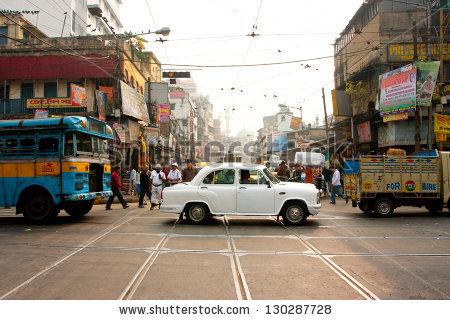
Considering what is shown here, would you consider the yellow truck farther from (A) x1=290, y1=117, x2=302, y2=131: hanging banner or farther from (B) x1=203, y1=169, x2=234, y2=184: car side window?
(A) x1=290, y1=117, x2=302, y2=131: hanging banner

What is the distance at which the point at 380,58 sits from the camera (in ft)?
83.7

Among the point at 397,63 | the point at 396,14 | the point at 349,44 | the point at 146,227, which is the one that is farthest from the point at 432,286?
the point at 349,44

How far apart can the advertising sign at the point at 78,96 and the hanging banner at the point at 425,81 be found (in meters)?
20.8

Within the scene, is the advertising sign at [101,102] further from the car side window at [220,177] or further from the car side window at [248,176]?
the car side window at [248,176]

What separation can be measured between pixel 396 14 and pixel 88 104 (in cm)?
2344

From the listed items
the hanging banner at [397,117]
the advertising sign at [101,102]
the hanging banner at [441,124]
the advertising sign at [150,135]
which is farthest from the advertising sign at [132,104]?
the hanging banner at [441,124]

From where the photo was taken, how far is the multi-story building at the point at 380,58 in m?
24.5

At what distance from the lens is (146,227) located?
9.74 meters

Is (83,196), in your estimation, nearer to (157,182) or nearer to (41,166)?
(41,166)

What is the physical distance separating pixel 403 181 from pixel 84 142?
1040cm

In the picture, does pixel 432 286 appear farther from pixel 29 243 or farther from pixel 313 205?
pixel 29 243

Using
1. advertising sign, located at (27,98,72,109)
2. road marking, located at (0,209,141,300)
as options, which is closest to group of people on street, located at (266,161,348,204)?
road marking, located at (0,209,141,300)

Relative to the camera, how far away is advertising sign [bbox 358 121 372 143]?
93.0 ft

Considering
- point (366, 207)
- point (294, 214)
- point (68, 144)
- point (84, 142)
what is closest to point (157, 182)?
point (84, 142)
